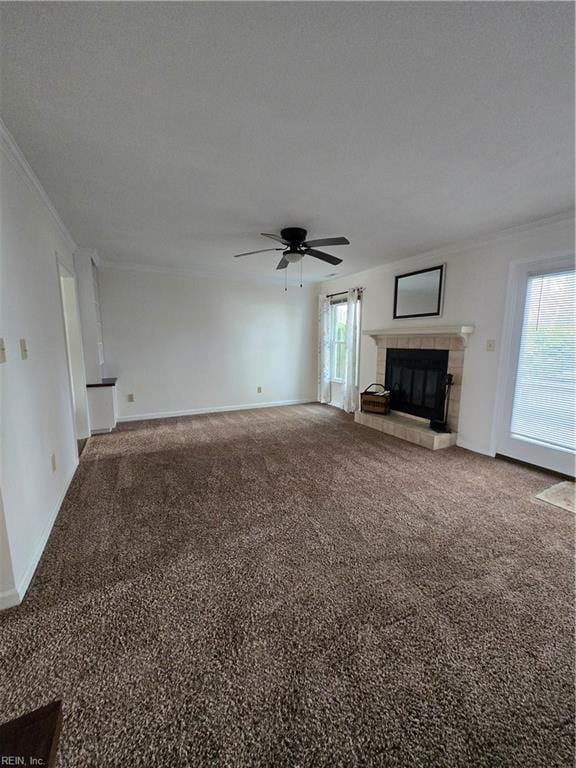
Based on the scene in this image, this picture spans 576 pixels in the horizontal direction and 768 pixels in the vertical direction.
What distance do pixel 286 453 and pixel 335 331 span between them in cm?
321

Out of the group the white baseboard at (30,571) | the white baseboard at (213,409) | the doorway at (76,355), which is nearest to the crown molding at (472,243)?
the white baseboard at (213,409)

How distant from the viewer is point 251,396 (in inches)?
229

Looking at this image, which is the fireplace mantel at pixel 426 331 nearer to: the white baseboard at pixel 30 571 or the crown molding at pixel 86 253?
the crown molding at pixel 86 253

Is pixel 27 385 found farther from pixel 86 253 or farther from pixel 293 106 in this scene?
pixel 86 253

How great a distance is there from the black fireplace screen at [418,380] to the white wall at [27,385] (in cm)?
402

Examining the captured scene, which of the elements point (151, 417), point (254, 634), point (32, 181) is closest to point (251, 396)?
point (151, 417)

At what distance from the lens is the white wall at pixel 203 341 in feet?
15.5

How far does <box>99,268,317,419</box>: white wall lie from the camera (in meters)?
4.73

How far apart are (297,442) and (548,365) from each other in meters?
2.69

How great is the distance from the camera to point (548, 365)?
9.71ft

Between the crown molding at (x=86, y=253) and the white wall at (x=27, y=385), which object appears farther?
the crown molding at (x=86, y=253)

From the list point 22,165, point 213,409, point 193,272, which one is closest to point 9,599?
point 22,165

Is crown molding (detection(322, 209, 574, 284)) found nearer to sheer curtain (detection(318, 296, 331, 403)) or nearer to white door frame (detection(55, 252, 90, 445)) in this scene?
sheer curtain (detection(318, 296, 331, 403))

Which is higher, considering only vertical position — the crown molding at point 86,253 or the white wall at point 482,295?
the crown molding at point 86,253
